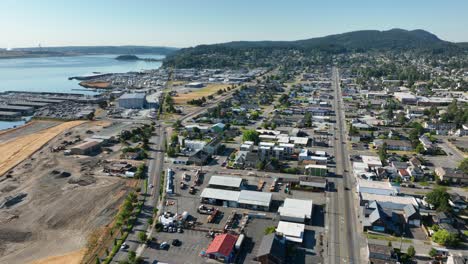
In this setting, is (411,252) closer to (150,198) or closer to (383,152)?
(383,152)

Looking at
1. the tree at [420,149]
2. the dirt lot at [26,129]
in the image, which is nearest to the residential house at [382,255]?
the tree at [420,149]

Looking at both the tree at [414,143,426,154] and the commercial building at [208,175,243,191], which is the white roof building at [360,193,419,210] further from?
the tree at [414,143,426,154]

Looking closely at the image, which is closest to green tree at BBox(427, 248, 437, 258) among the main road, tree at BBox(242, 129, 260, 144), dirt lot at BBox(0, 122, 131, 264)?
the main road

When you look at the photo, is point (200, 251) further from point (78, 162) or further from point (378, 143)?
point (378, 143)

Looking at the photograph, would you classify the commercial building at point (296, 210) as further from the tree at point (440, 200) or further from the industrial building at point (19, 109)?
the industrial building at point (19, 109)

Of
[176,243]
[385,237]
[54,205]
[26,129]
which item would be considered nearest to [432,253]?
[385,237]

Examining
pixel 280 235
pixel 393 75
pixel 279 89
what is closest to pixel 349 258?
pixel 280 235
